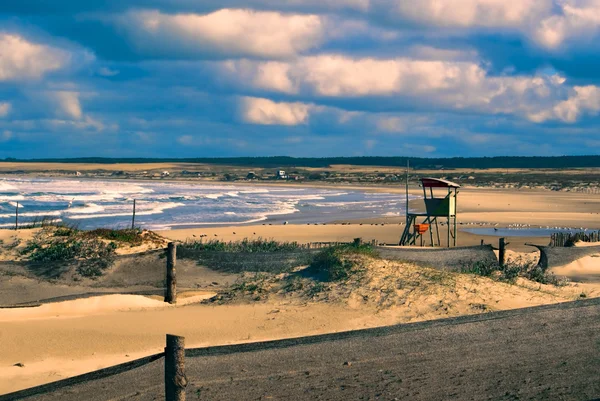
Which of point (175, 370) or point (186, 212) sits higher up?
point (175, 370)

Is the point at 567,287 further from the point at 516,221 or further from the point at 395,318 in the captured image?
the point at 516,221

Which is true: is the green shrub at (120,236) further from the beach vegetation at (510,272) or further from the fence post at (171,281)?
the beach vegetation at (510,272)

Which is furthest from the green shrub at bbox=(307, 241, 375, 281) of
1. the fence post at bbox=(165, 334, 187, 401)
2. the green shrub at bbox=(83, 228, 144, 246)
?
the green shrub at bbox=(83, 228, 144, 246)

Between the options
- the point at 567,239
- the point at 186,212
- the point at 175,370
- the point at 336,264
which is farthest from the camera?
the point at 186,212

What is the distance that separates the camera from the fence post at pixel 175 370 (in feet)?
24.6

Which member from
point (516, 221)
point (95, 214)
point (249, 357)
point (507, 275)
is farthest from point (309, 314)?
point (95, 214)

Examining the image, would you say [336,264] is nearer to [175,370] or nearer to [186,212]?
[175,370]

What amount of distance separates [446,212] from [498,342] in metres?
16.2

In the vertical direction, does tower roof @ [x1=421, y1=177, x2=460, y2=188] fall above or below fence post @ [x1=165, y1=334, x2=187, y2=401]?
above

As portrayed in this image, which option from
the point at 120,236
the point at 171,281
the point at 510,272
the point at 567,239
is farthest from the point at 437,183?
the point at 171,281

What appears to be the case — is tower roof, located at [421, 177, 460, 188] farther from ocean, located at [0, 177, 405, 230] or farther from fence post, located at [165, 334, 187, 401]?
fence post, located at [165, 334, 187, 401]

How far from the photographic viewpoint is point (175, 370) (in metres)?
7.51

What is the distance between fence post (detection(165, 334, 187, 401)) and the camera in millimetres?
7496

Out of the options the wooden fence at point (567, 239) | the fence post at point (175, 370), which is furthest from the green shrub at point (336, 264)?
the wooden fence at point (567, 239)
